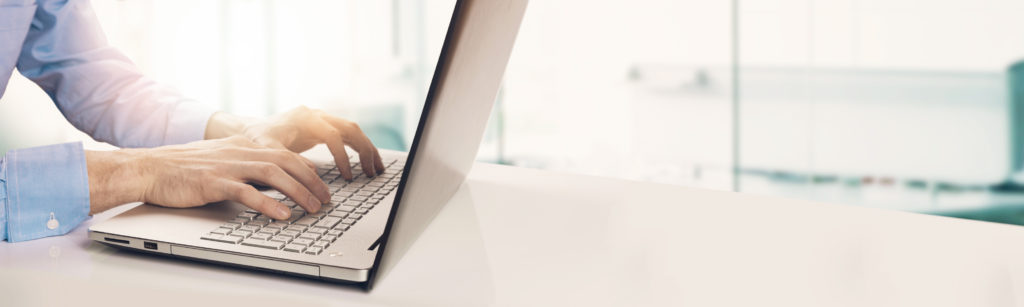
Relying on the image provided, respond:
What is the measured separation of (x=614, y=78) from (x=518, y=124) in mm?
465

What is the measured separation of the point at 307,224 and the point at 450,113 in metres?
0.14

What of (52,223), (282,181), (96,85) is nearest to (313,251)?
(282,181)

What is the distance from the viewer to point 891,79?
2.35 m

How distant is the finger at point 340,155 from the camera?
71 cm

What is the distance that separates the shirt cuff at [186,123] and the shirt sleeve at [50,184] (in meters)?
0.50

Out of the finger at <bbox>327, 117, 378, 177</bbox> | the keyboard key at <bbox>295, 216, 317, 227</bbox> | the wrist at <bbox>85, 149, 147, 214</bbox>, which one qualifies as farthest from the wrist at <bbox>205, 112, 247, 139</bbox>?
the keyboard key at <bbox>295, 216, 317, 227</bbox>

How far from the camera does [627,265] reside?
0.48 m

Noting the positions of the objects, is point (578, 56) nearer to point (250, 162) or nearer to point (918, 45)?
point (918, 45)

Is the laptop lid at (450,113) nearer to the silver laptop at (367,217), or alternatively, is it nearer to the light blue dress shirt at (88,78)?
the silver laptop at (367,217)

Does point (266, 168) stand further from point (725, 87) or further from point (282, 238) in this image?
point (725, 87)

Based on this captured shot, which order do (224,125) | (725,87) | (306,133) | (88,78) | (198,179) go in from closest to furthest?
1. (198,179)
2. (306,133)
3. (224,125)
4. (88,78)
5. (725,87)

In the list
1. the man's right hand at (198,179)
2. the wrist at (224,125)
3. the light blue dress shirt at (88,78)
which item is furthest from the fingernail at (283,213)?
the light blue dress shirt at (88,78)

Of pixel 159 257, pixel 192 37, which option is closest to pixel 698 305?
pixel 159 257

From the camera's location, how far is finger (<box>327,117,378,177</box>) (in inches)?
29.0
